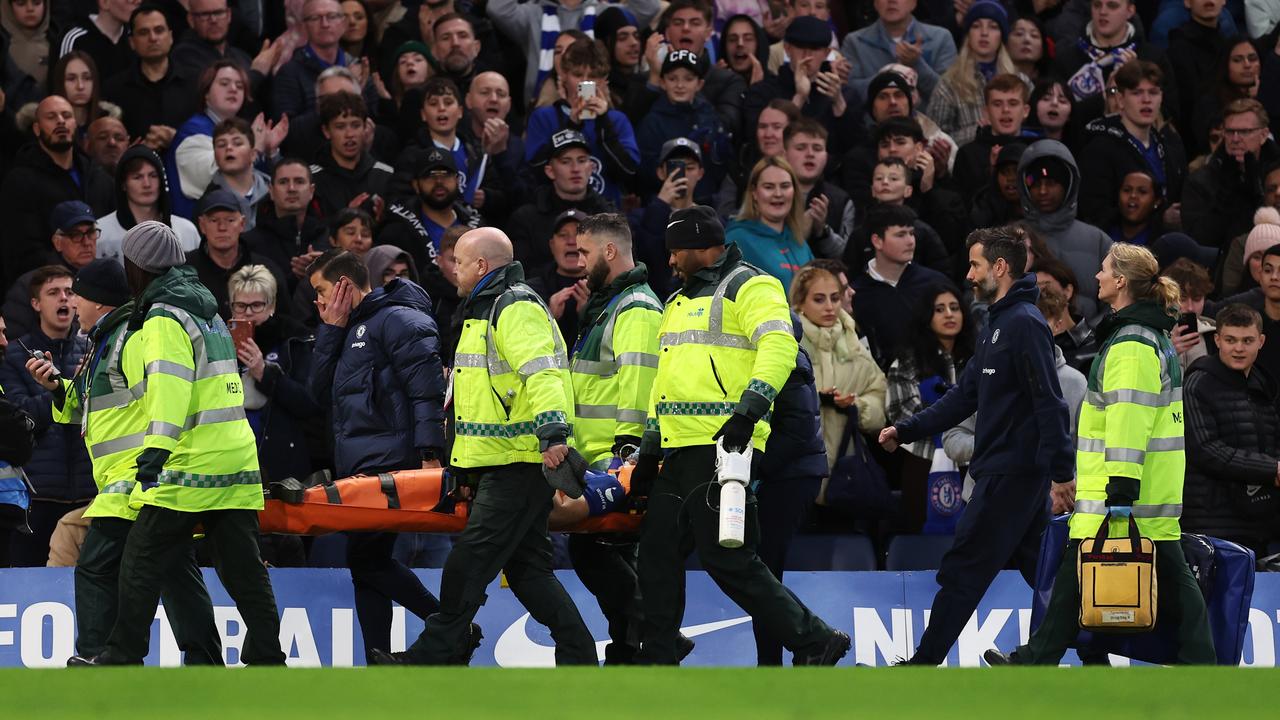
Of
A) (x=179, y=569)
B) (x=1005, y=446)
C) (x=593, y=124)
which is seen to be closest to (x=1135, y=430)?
(x=1005, y=446)

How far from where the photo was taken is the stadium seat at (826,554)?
12.6 meters

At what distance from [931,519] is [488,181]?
4311 millimetres

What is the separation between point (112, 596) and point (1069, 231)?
24.7 feet

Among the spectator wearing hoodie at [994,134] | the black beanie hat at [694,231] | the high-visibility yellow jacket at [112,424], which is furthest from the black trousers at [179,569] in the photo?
the spectator wearing hoodie at [994,134]

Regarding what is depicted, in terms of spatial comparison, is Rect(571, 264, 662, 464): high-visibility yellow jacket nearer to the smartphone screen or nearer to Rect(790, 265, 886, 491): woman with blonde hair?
Rect(790, 265, 886, 491): woman with blonde hair

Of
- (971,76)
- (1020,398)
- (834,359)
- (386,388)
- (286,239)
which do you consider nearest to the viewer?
(1020,398)

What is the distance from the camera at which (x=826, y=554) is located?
495 inches

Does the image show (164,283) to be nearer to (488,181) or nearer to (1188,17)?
(488,181)

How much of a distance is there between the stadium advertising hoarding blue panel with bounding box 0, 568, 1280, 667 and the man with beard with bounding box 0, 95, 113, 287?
3.27 metres

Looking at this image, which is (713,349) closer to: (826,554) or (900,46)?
(826,554)

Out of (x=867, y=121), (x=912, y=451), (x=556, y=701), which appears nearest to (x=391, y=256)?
(x=912, y=451)

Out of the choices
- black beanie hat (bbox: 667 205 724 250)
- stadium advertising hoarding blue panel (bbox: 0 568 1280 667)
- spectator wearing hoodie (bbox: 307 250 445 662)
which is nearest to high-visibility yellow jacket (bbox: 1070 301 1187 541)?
black beanie hat (bbox: 667 205 724 250)

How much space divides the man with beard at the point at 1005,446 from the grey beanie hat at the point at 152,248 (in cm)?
413

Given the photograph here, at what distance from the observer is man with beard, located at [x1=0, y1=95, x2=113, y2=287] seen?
13.7 m
